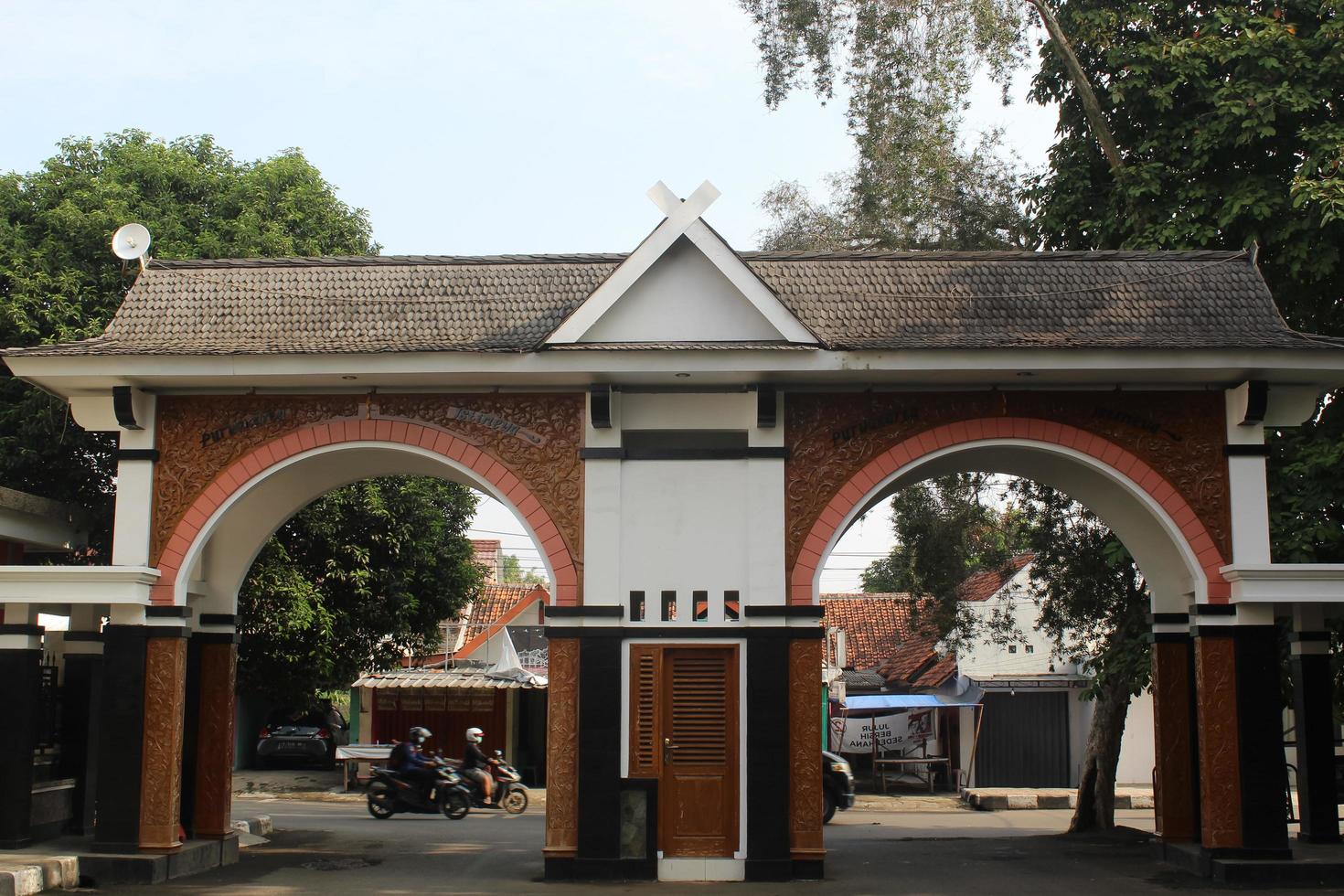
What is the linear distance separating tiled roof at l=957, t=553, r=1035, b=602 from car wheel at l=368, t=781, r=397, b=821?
24.5 feet

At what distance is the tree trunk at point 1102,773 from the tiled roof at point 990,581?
7.59 feet

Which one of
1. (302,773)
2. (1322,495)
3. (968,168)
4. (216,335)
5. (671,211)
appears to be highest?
(968,168)

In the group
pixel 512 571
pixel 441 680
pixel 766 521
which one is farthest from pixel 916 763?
pixel 512 571

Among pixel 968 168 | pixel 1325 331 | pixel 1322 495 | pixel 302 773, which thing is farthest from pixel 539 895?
pixel 302 773

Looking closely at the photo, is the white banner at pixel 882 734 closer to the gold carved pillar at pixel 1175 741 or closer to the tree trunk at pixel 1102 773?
the tree trunk at pixel 1102 773

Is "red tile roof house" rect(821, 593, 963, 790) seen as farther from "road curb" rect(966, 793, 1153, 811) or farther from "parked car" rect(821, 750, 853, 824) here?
"parked car" rect(821, 750, 853, 824)

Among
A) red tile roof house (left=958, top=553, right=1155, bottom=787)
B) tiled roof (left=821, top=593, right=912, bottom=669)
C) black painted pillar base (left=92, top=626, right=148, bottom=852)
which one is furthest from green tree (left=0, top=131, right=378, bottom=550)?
tiled roof (left=821, top=593, right=912, bottom=669)

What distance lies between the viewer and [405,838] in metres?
14.0

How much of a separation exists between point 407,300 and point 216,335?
1.52 m

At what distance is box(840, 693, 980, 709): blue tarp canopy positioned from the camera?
76.5ft

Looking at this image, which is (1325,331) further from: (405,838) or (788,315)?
(405,838)

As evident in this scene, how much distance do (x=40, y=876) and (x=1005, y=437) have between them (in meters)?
7.80

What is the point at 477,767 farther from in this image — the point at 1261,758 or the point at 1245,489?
the point at 1245,489

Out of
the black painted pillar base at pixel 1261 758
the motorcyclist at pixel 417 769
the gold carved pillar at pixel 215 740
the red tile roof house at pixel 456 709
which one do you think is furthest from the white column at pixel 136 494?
the red tile roof house at pixel 456 709
